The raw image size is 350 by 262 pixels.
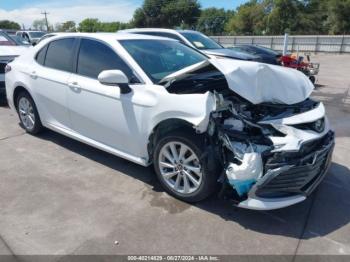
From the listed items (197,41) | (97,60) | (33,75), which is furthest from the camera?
(197,41)

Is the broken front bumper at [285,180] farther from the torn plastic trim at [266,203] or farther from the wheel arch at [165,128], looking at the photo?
the wheel arch at [165,128]

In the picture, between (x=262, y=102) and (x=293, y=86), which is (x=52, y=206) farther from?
(x=293, y=86)

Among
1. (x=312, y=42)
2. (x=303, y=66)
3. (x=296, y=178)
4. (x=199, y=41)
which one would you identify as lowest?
(x=312, y=42)

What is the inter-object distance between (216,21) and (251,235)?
9168 centimetres

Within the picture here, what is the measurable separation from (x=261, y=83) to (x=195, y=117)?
86cm

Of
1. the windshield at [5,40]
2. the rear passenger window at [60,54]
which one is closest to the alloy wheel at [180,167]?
the rear passenger window at [60,54]

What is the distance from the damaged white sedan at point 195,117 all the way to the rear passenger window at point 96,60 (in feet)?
0.04

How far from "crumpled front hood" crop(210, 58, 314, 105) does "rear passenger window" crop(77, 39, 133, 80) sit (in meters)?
1.08

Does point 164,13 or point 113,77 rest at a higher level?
point 164,13

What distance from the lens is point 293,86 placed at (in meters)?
3.68

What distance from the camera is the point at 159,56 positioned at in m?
4.15

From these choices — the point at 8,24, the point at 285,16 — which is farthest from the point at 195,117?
the point at 8,24

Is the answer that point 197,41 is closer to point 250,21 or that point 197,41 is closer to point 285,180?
point 285,180

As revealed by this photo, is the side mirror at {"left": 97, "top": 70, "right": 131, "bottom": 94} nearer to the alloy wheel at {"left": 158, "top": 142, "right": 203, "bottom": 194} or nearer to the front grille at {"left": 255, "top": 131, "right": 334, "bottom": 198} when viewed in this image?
the alloy wheel at {"left": 158, "top": 142, "right": 203, "bottom": 194}
